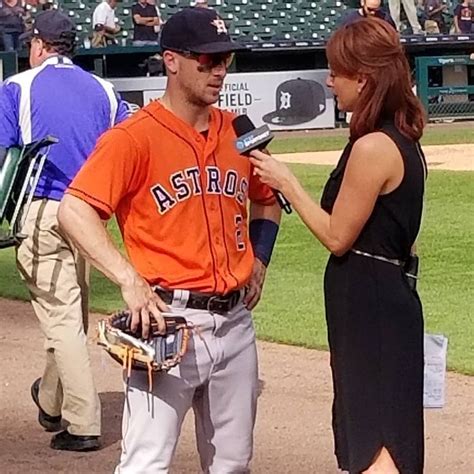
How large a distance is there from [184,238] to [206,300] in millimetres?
201

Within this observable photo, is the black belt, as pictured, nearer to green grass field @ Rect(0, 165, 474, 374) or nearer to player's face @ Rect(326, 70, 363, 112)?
player's face @ Rect(326, 70, 363, 112)

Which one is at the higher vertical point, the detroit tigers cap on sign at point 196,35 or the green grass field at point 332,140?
the detroit tigers cap on sign at point 196,35

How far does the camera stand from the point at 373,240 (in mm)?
3969

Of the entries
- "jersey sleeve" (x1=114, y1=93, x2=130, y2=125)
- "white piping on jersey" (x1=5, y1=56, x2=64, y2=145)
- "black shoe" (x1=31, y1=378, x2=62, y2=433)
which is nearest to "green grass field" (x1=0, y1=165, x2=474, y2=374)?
"black shoe" (x1=31, y1=378, x2=62, y2=433)

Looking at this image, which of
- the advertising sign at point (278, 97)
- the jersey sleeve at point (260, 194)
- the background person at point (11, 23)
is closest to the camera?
the jersey sleeve at point (260, 194)

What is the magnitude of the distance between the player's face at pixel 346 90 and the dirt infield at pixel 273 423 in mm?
2230

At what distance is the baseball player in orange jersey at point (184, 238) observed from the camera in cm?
394

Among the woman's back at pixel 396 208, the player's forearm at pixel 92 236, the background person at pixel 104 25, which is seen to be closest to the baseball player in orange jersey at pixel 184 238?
the player's forearm at pixel 92 236

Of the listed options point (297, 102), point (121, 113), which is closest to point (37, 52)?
point (121, 113)

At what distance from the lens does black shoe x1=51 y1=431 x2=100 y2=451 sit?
6.00 meters

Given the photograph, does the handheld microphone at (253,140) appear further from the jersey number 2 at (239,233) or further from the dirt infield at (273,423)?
the dirt infield at (273,423)

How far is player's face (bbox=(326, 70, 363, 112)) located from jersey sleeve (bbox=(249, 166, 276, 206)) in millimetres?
553

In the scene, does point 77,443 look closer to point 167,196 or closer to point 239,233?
point 239,233

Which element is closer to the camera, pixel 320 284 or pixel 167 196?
pixel 167 196
